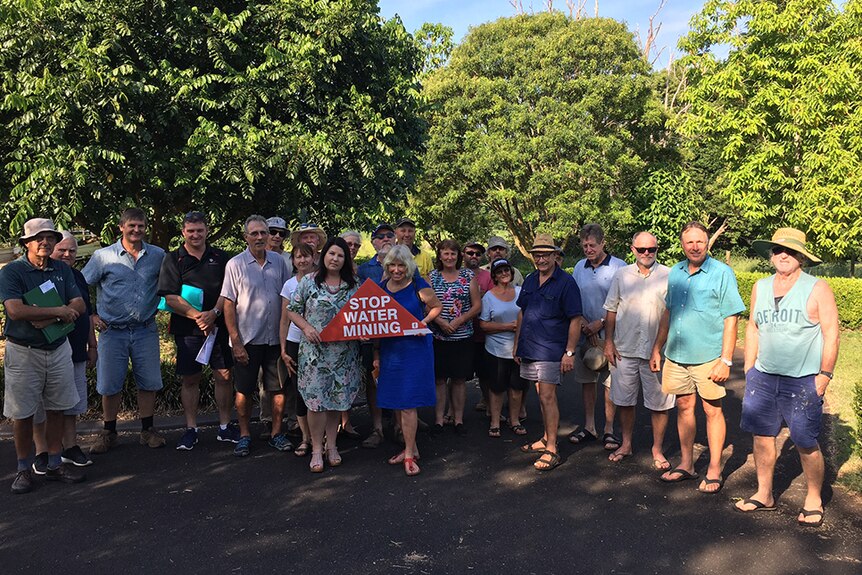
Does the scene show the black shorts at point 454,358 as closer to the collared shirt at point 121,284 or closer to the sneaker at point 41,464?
the collared shirt at point 121,284

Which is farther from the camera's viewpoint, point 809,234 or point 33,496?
point 809,234

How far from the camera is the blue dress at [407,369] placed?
5285 mm

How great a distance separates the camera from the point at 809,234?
15516mm

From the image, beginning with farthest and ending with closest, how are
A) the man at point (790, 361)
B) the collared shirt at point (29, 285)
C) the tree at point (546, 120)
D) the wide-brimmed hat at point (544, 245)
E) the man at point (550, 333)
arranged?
1. the tree at point (546, 120)
2. the wide-brimmed hat at point (544, 245)
3. the man at point (550, 333)
4. the collared shirt at point (29, 285)
5. the man at point (790, 361)

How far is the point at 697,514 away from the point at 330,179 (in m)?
8.95

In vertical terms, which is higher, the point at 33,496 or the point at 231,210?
the point at 231,210

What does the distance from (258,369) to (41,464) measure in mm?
1837

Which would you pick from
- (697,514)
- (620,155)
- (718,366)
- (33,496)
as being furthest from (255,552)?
(620,155)

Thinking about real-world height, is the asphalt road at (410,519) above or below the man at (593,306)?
below

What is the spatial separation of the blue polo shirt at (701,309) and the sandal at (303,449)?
3209 millimetres

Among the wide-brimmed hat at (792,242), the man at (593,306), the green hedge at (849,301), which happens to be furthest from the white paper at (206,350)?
the green hedge at (849,301)

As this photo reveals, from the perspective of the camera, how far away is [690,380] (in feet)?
16.4

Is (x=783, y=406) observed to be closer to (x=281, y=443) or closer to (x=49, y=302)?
(x=281, y=443)

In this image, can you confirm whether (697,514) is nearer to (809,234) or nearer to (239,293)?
(239,293)
